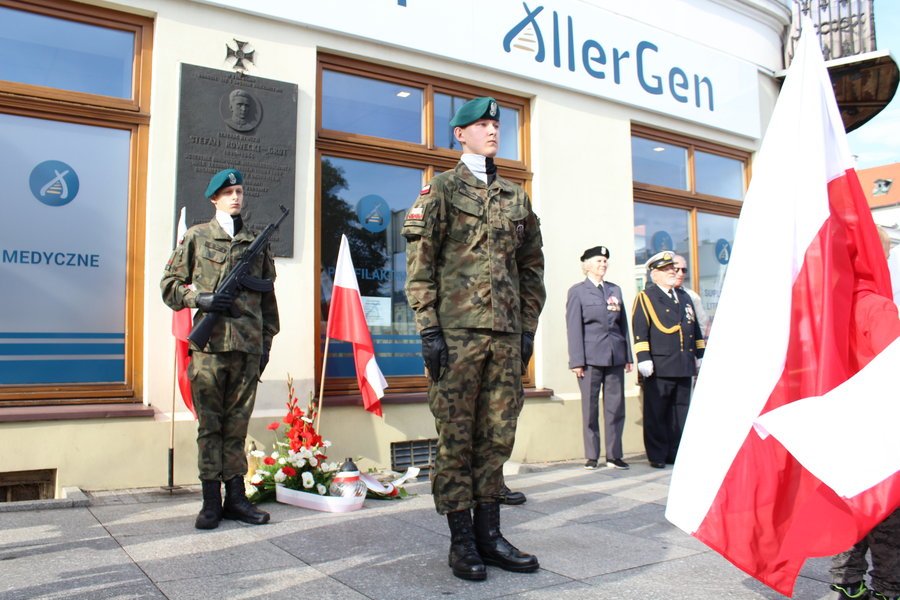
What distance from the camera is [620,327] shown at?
711cm

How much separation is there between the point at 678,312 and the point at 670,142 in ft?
9.30

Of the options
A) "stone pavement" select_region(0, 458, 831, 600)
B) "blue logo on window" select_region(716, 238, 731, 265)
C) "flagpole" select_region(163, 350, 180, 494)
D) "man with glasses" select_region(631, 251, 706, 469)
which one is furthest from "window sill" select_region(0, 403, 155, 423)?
"blue logo on window" select_region(716, 238, 731, 265)

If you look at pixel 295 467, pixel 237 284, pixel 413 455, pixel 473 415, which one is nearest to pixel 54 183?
pixel 237 284

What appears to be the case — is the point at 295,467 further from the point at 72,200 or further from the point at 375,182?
the point at 375,182

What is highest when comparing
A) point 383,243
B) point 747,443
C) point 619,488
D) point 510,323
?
point 383,243

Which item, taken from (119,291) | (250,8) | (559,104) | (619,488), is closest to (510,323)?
(619,488)

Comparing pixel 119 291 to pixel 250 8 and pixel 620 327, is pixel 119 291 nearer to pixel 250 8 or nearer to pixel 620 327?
pixel 250 8

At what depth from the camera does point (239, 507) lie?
14.7 ft

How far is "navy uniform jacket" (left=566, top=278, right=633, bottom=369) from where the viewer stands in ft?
22.8

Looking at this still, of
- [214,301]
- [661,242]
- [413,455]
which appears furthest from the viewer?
[661,242]

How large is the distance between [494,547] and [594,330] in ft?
12.4

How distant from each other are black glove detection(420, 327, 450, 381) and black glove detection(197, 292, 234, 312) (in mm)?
1468

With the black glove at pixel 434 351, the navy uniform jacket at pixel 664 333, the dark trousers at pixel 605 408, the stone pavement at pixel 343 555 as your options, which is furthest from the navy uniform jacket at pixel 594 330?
the black glove at pixel 434 351

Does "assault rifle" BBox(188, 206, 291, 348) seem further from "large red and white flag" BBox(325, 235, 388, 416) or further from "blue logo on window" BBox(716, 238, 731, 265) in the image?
"blue logo on window" BBox(716, 238, 731, 265)
